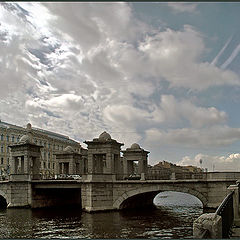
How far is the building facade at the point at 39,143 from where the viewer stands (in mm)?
76875

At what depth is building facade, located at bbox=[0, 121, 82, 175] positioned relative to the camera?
7688 cm

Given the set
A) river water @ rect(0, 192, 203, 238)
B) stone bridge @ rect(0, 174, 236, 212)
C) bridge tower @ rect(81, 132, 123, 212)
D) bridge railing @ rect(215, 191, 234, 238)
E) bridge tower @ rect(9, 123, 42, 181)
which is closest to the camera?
bridge railing @ rect(215, 191, 234, 238)

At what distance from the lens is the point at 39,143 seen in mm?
86812

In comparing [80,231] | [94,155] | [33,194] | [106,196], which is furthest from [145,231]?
[33,194]

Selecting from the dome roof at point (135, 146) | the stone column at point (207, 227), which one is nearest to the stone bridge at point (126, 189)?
the dome roof at point (135, 146)

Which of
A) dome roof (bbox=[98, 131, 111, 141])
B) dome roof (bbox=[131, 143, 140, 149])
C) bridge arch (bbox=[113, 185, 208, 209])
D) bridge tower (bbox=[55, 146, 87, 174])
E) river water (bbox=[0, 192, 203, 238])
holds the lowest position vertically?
river water (bbox=[0, 192, 203, 238])

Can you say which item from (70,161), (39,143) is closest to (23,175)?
(70,161)

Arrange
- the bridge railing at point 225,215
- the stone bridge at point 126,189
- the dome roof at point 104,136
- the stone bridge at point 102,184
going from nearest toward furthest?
the bridge railing at point 225,215, the stone bridge at point 126,189, the stone bridge at point 102,184, the dome roof at point 104,136

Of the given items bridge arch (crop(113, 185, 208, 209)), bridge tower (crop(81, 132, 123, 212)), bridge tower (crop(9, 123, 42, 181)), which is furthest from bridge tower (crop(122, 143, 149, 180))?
bridge tower (crop(9, 123, 42, 181))

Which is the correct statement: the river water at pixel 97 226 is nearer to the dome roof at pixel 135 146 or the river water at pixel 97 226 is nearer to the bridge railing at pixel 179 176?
the bridge railing at pixel 179 176

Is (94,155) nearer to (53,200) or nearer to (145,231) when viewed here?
(53,200)

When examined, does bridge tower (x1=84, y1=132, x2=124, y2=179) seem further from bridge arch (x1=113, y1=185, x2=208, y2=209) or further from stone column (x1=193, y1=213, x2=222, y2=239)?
stone column (x1=193, y1=213, x2=222, y2=239)

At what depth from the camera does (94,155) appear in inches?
1612

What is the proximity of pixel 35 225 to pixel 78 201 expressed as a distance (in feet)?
74.0
